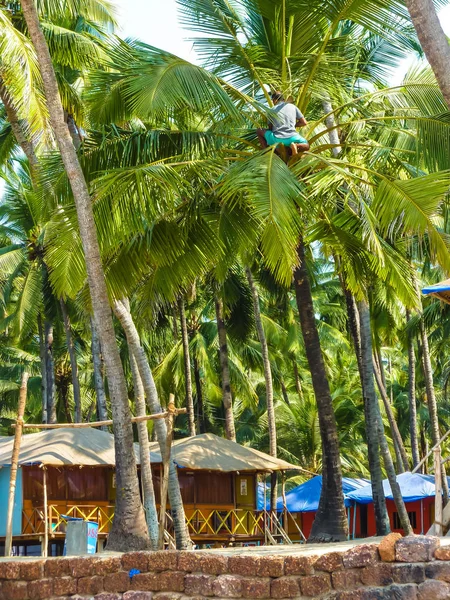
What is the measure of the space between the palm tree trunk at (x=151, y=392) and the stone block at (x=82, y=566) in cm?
475

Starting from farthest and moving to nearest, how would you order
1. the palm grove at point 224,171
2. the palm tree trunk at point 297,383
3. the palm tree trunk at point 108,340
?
the palm tree trunk at point 297,383 < the palm grove at point 224,171 < the palm tree trunk at point 108,340

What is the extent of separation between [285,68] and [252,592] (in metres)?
8.52

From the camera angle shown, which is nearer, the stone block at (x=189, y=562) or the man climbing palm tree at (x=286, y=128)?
the stone block at (x=189, y=562)

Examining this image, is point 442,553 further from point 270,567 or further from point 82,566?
point 82,566

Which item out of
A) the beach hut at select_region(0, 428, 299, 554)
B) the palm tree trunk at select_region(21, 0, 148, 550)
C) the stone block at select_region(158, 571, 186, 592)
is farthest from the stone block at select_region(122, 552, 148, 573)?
the beach hut at select_region(0, 428, 299, 554)

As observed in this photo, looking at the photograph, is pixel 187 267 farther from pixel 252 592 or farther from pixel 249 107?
pixel 252 592

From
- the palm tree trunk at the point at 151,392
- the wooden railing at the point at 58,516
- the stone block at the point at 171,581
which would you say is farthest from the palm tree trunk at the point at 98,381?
the stone block at the point at 171,581

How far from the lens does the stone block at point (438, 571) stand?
295 inches

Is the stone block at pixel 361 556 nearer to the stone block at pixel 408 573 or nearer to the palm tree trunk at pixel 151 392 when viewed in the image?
the stone block at pixel 408 573

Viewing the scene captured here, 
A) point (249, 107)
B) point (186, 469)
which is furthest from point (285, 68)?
point (186, 469)

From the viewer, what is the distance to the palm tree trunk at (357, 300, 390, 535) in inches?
668

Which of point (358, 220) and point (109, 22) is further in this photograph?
point (109, 22)

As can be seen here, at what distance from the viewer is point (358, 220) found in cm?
1451

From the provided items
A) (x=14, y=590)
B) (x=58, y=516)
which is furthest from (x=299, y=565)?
(x=58, y=516)
